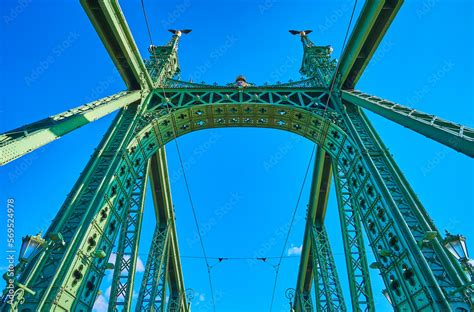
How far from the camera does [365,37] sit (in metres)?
11.9

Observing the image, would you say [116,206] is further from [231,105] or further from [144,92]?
[231,105]

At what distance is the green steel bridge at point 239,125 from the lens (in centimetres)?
767

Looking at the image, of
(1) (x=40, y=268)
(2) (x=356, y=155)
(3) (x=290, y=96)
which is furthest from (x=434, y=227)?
(1) (x=40, y=268)

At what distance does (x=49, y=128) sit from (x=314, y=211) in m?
17.4

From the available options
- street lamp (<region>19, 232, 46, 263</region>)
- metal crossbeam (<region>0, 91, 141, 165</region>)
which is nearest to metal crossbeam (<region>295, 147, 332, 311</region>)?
metal crossbeam (<region>0, 91, 141, 165</region>)

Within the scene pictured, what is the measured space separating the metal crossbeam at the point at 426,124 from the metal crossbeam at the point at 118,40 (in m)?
9.63

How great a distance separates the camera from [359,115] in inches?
529

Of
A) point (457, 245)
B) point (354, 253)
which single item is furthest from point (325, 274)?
point (457, 245)

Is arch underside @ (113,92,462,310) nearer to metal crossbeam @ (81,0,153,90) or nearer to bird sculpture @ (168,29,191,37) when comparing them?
metal crossbeam @ (81,0,153,90)

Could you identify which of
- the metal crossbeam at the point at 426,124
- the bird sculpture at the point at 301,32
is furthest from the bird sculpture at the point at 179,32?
the metal crossbeam at the point at 426,124

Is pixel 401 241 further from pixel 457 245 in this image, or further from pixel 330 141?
pixel 330 141

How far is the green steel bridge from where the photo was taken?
767 centimetres

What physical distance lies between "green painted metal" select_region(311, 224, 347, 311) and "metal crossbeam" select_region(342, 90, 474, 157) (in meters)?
10.7

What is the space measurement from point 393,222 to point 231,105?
922cm
